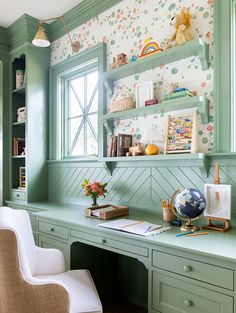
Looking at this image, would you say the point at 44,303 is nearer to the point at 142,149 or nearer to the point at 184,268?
the point at 184,268

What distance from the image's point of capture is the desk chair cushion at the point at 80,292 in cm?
147

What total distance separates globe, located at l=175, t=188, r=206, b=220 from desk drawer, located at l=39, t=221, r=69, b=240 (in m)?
0.94

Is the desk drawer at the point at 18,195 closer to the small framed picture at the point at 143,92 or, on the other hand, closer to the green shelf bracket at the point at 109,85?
the green shelf bracket at the point at 109,85

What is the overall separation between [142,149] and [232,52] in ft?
3.17

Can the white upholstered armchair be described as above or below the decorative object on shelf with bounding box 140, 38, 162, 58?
below

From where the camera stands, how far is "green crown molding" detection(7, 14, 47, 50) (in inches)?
124

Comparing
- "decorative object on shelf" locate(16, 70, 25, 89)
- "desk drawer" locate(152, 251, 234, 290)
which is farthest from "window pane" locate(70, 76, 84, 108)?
"desk drawer" locate(152, 251, 234, 290)

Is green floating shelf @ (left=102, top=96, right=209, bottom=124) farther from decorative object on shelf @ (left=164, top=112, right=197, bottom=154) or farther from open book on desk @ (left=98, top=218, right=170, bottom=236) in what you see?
open book on desk @ (left=98, top=218, right=170, bottom=236)

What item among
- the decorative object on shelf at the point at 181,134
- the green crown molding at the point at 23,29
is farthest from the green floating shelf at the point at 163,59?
the green crown molding at the point at 23,29

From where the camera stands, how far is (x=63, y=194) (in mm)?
3180

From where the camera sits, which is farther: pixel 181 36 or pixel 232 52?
pixel 181 36

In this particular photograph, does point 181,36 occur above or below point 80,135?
above

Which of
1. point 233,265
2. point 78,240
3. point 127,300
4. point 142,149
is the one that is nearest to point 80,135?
point 142,149

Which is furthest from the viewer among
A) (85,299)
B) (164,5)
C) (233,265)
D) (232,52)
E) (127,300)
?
(127,300)
